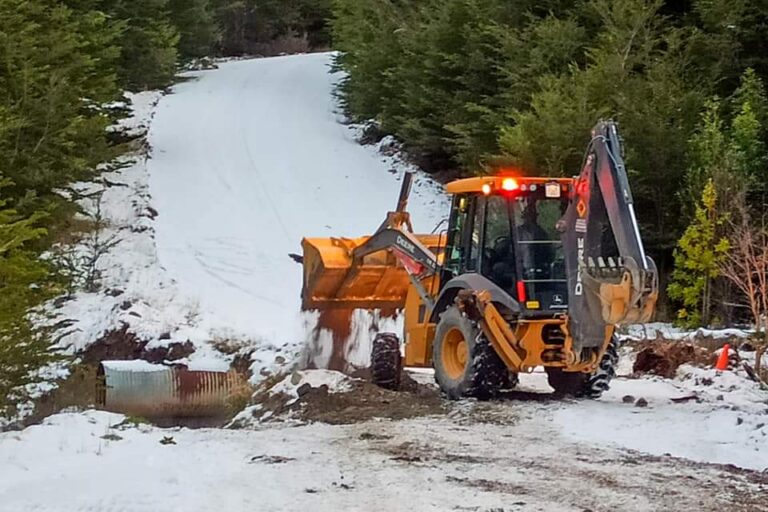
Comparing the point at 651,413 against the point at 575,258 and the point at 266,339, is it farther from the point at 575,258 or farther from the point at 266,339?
the point at 266,339

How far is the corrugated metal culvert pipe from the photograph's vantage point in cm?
1298

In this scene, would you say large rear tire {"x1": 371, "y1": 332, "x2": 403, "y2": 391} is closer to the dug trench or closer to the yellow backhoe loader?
the yellow backhoe loader

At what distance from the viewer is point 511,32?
68.3 feet

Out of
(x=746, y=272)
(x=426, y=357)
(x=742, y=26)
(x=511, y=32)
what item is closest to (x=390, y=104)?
(x=511, y=32)

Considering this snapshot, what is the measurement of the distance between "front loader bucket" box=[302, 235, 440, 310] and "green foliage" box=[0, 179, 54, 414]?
3503 millimetres

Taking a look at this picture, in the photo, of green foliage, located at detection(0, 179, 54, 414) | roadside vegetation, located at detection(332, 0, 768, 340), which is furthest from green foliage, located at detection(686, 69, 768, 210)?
green foliage, located at detection(0, 179, 54, 414)

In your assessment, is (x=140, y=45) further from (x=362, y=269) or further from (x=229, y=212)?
(x=362, y=269)

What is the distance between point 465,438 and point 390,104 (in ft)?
67.9

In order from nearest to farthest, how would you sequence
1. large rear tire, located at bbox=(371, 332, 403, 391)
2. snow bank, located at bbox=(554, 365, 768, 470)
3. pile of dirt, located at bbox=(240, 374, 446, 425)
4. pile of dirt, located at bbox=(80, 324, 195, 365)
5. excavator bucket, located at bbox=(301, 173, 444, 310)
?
snow bank, located at bbox=(554, 365, 768, 470)
pile of dirt, located at bbox=(240, 374, 446, 425)
large rear tire, located at bbox=(371, 332, 403, 391)
excavator bucket, located at bbox=(301, 173, 444, 310)
pile of dirt, located at bbox=(80, 324, 195, 365)

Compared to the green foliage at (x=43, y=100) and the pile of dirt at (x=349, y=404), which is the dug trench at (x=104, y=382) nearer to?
the pile of dirt at (x=349, y=404)

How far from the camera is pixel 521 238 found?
34.8ft

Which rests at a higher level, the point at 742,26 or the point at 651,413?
the point at 742,26

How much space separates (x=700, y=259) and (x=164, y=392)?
8254 mm

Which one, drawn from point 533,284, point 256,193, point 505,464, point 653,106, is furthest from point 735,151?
point 256,193
